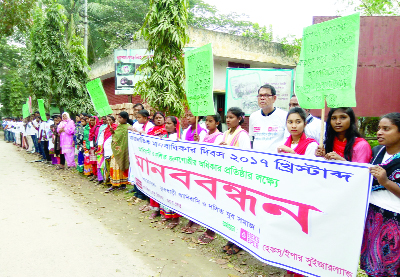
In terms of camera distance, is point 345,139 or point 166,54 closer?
point 345,139

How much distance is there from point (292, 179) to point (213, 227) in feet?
4.52

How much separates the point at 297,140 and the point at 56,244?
3.27 metres

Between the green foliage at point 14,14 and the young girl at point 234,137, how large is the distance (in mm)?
12074

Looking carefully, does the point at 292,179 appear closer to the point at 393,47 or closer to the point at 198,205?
the point at 198,205

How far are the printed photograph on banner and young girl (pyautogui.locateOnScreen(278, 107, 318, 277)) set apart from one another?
3.72m

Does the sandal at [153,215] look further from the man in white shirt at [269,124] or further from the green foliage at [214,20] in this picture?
the green foliage at [214,20]

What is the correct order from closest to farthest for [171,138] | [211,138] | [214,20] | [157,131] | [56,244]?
[56,244]
[211,138]
[171,138]
[157,131]
[214,20]

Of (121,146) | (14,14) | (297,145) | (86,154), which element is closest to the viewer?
(297,145)

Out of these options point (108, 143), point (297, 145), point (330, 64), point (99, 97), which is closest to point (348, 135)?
point (297, 145)

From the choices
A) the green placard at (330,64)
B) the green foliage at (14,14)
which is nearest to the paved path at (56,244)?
the green placard at (330,64)

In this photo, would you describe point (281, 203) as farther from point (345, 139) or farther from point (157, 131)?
point (157, 131)

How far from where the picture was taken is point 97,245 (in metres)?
3.97

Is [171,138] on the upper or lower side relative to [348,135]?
lower

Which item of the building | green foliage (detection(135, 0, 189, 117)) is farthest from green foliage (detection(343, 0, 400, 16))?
green foliage (detection(135, 0, 189, 117))
